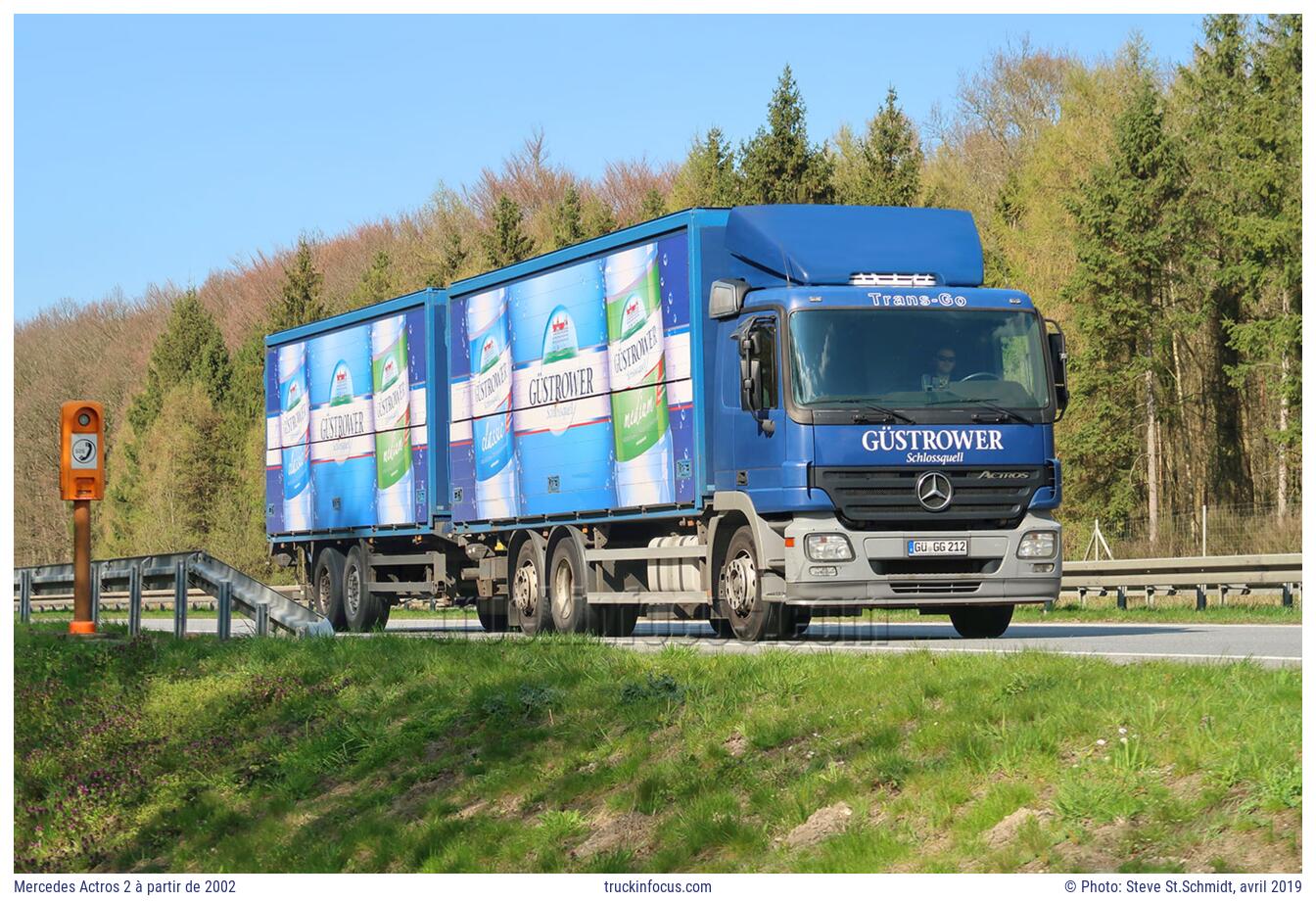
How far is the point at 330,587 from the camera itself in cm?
2556

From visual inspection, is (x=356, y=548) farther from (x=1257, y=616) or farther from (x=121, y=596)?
(x=1257, y=616)

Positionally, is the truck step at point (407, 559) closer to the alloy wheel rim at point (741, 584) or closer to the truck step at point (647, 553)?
the truck step at point (647, 553)

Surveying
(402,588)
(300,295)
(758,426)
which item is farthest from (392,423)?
(300,295)

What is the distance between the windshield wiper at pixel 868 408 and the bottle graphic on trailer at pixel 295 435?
12356mm

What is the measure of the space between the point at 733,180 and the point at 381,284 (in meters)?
22.7

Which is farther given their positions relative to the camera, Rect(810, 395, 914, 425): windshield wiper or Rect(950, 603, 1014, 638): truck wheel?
Rect(950, 603, 1014, 638): truck wheel

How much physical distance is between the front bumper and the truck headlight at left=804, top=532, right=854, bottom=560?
0.05 metres

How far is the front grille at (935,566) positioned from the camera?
15.9m

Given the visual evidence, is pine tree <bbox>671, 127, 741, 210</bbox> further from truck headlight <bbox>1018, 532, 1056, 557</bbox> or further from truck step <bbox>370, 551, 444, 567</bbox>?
truck headlight <bbox>1018, 532, 1056, 557</bbox>

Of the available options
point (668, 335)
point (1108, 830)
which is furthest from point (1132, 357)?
point (1108, 830)

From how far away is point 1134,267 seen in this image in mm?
43625

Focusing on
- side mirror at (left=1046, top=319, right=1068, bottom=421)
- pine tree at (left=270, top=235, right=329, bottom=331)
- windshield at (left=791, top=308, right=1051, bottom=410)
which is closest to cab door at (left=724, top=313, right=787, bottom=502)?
windshield at (left=791, top=308, right=1051, bottom=410)

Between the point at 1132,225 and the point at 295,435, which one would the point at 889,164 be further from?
the point at 295,435

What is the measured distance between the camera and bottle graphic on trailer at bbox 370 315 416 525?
76.0 ft
